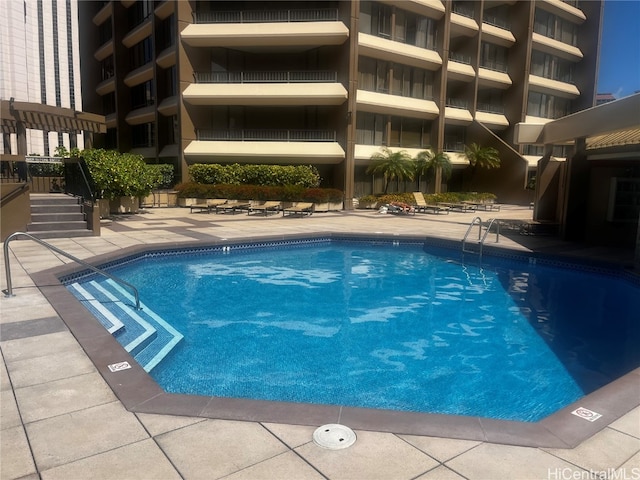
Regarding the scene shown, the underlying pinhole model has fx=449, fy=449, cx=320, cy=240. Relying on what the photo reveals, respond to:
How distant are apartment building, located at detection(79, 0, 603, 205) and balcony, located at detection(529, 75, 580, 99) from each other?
0.59 ft

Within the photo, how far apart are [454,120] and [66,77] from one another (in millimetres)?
84051

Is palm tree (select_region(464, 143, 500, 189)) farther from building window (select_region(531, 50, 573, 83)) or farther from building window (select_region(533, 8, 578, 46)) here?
building window (select_region(533, 8, 578, 46))

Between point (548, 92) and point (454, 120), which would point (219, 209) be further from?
point (548, 92)

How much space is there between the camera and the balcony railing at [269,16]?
2900 centimetres

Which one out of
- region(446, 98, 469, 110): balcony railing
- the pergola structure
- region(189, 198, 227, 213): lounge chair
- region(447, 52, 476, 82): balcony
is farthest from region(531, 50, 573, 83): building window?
the pergola structure

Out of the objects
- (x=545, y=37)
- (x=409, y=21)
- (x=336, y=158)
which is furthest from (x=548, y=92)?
(x=336, y=158)

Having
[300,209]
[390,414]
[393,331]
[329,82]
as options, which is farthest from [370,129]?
[390,414]

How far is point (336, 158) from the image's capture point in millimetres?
29141

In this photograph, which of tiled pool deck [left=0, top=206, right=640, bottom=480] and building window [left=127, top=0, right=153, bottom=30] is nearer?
tiled pool deck [left=0, top=206, right=640, bottom=480]

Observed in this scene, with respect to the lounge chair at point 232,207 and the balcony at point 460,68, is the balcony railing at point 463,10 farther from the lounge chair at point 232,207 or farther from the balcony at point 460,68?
the lounge chair at point 232,207

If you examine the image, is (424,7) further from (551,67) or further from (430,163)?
(551,67)

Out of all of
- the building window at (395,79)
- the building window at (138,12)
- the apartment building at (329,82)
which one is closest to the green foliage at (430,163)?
the apartment building at (329,82)

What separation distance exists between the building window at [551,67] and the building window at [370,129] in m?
19.6

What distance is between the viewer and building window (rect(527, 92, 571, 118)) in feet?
136
